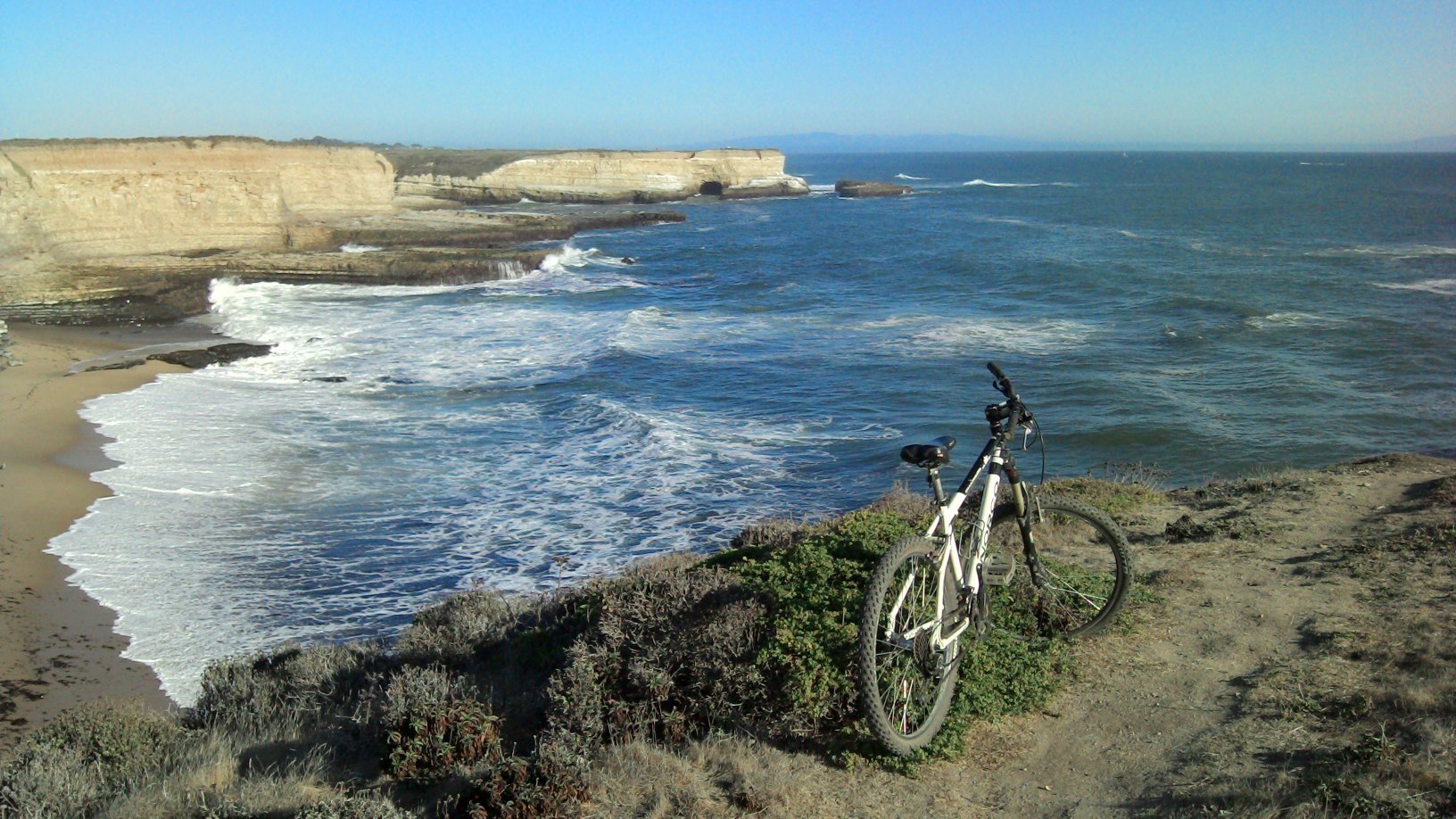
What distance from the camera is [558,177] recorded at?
75938mm

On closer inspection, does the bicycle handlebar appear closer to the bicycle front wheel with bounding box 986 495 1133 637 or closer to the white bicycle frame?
the white bicycle frame

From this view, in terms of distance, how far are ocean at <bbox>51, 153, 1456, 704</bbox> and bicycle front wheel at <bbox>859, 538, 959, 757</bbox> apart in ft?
21.9

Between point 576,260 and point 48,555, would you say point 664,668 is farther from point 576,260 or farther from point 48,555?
point 576,260

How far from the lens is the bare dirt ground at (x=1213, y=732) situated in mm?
3879

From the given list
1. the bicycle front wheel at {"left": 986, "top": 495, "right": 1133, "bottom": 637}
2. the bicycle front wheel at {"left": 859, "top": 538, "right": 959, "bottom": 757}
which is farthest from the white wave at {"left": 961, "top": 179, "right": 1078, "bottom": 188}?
the bicycle front wheel at {"left": 859, "top": 538, "right": 959, "bottom": 757}

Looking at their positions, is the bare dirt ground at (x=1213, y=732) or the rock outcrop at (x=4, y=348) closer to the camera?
the bare dirt ground at (x=1213, y=732)

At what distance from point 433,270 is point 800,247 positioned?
63.4 ft

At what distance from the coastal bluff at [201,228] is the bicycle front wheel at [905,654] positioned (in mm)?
31549

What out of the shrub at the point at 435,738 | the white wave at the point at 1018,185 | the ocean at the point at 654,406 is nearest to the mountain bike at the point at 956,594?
the shrub at the point at 435,738

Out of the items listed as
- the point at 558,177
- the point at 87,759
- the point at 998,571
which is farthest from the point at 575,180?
the point at 998,571

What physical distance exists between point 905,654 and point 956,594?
41 cm

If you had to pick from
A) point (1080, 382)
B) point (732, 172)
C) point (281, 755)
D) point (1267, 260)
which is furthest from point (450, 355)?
point (732, 172)

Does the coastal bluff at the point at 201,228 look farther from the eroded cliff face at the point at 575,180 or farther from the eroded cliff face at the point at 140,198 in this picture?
the eroded cliff face at the point at 575,180

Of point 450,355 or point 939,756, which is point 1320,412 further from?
point 450,355
